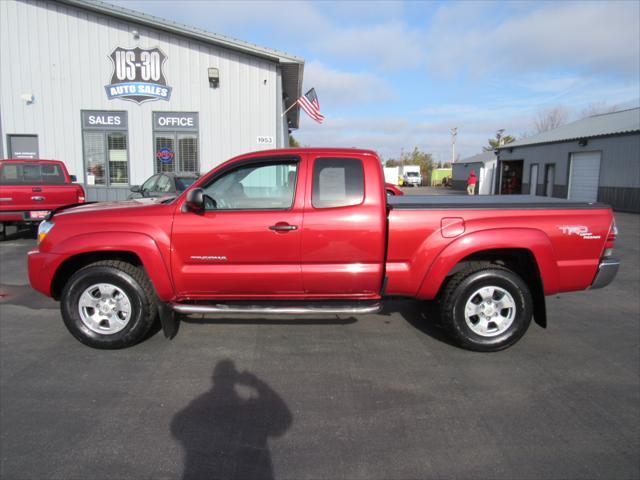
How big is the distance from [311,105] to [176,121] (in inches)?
185

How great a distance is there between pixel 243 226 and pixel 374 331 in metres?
1.93

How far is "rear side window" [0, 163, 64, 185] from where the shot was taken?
10.3m

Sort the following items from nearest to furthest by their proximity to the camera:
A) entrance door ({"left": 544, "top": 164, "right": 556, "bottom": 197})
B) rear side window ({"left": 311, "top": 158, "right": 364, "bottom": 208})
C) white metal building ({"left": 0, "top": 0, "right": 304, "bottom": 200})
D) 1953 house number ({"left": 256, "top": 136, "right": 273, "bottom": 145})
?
rear side window ({"left": 311, "top": 158, "right": 364, "bottom": 208}) → white metal building ({"left": 0, "top": 0, "right": 304, "bottom": 200}) → 1953 house number ({"left": 256, "top": 136, "right": 273, "bottom": 145}) → entrance door ({"left": 544, "top": 164, "right": 556, "bottom": 197})

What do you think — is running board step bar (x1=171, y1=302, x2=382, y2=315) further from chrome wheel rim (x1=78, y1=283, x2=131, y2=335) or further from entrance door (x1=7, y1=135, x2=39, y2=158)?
entrance door (x1=7, y1=135, x2=39, y2=158)

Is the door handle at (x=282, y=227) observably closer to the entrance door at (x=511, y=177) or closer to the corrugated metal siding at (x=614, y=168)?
the corrugated metal siding at (x=614, y=168)

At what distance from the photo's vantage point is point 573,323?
5414 millimetres

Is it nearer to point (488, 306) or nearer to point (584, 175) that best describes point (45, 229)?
point (488, 306)

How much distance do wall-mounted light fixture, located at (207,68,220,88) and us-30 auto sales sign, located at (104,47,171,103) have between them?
4.97ft

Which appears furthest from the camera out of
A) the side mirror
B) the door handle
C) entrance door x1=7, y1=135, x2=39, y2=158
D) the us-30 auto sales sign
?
entrance door x1=7, y1=135, x2=39, y2=158

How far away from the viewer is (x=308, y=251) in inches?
167

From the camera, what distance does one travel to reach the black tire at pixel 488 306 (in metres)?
4.38

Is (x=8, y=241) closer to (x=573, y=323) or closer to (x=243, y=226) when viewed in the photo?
(x=243, y=226)

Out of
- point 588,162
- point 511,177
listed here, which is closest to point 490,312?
point 588,162

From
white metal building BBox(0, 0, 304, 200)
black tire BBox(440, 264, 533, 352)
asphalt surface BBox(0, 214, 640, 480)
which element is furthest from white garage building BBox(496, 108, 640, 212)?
black tire BBox(440, 264, 533, 352)
